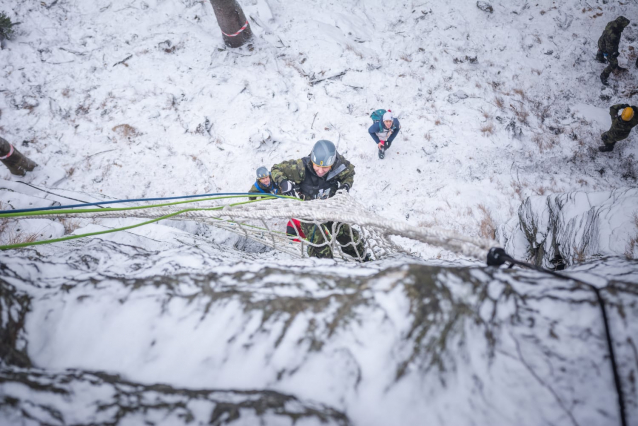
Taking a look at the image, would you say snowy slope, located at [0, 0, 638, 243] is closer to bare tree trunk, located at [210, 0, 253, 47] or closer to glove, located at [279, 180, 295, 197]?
bare tree trunk, located at [210, 0, 253, 47]

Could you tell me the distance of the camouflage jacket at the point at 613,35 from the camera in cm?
578

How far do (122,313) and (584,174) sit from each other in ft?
24.0

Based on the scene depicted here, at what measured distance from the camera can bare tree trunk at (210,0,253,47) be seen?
6.00 m

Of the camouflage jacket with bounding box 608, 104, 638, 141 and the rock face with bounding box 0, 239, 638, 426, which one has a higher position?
the camouflage jacket with bounding box 608, 104, 638, 141

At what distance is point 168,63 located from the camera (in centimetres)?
672

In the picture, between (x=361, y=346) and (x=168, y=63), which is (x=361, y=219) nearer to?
(x=361, y=346)

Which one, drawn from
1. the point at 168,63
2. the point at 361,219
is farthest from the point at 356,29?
the point at 361,219

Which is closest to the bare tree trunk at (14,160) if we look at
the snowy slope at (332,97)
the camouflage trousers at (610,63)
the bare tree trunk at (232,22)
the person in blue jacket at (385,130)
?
the snowy slope at (332,97)

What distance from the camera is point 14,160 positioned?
4879mm

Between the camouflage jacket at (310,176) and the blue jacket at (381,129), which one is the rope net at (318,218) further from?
the blue jacket at (381,129)

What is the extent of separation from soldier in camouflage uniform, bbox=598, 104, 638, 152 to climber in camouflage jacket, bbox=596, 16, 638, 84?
2.11m

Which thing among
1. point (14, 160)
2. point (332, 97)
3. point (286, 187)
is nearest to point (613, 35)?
point (332, 97)

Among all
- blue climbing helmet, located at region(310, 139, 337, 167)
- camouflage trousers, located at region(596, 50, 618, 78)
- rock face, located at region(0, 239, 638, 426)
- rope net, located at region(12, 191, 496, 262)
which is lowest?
rock face, located at region(0, 239, 638, 426)

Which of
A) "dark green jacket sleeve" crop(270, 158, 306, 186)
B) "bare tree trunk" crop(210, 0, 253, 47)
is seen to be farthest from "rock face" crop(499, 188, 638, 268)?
"bare tree trunk" crop(210, 0, 253, 47)
